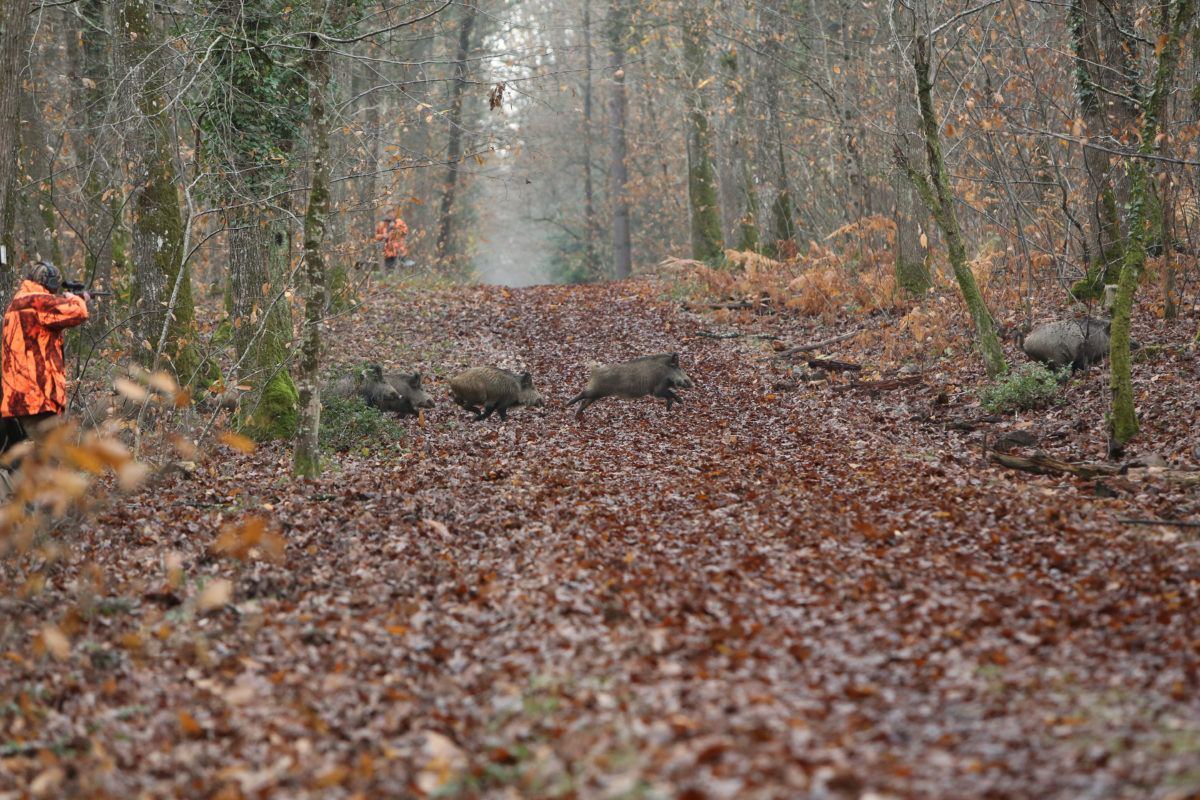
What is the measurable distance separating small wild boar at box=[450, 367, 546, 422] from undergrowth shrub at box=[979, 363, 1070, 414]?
250 inches

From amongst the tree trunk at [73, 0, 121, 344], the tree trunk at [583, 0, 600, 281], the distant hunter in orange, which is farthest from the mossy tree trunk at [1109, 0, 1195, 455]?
the tree trunk at [583, 0, 600, 281]

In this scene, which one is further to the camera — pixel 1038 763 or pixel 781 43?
pixel 781 43

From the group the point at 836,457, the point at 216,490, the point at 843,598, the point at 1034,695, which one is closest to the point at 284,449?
the point at 216,490

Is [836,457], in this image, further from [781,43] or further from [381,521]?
[781,43]

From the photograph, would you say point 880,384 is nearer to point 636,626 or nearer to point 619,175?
point 636,626

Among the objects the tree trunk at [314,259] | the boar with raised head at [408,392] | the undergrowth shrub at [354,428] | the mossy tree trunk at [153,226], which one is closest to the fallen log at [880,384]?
the boar with raised head at [408,392]

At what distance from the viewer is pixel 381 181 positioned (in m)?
26.9

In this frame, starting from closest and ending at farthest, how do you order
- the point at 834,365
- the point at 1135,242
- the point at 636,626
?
the point at 636,626, the point at 1135,242, the point at 834,365

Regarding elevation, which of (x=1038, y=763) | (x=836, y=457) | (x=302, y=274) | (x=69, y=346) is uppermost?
(x=302, y=274)

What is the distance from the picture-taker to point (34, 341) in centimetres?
816

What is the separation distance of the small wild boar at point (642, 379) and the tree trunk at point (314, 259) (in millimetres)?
4566

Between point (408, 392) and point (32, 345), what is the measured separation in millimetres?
5393

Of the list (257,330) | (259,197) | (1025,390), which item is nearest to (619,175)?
(259,197)

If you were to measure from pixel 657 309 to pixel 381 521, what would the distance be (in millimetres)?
13521
